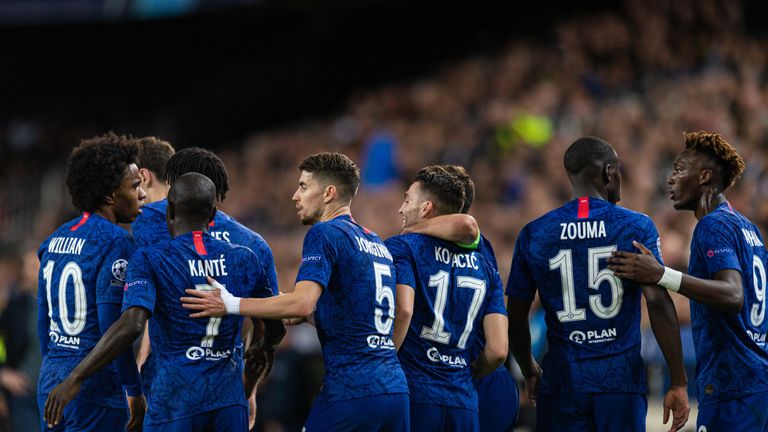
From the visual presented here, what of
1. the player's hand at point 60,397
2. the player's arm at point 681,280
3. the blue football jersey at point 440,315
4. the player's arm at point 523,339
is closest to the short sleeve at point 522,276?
the player's arm at point 523,339

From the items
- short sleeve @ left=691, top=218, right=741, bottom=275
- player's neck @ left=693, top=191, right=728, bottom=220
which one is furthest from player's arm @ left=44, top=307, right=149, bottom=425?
player's neck @ left=693, top=191, right=728, bottom=220

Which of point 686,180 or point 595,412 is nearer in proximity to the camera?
point 595,412

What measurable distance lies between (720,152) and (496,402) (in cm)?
219

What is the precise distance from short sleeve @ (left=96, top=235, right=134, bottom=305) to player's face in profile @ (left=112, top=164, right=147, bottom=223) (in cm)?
31

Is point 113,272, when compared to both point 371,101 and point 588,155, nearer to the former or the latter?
point 588,155

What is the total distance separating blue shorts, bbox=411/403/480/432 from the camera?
6609 mm

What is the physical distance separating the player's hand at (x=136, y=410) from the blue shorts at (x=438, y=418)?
1.63m

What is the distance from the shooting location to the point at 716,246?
6922mm

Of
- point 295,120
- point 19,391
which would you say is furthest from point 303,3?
point 19,391

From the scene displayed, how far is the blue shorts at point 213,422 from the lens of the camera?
19.7 ft

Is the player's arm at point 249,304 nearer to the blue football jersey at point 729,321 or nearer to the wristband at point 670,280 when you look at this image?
the wristband at point 670,280

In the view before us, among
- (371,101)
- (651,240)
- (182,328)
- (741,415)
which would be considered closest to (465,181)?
(651,240)

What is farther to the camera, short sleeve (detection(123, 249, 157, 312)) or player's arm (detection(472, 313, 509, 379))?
player's arm (detection(472, 313, 509, 379))

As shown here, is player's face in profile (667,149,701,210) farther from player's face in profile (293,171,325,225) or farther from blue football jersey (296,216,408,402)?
player's face in profile (293,171,325,225)
